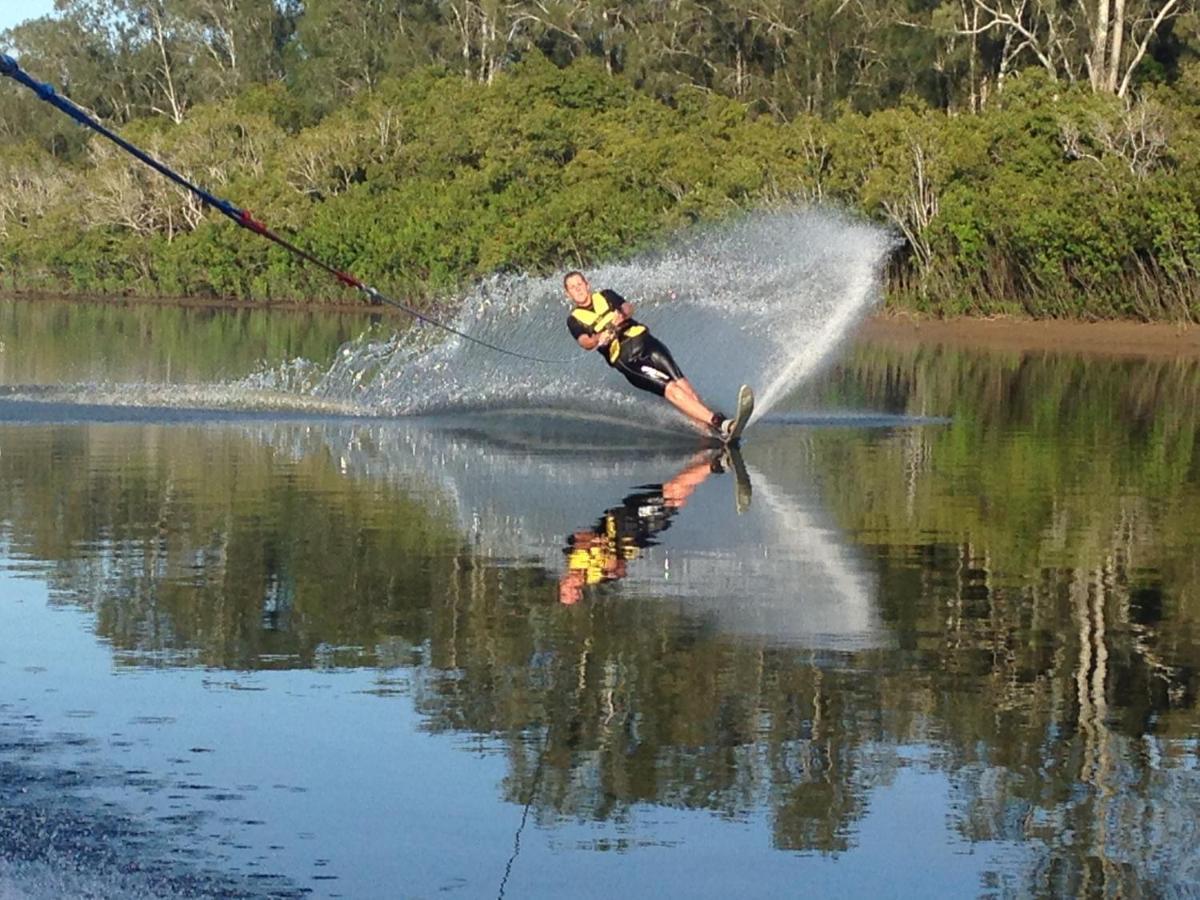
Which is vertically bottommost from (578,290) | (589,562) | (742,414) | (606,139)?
(589,562)

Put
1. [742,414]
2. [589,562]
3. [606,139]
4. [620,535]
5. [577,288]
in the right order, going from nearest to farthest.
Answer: [589,562] → [620,535] → [742,414] → [577,288] → [606,139]

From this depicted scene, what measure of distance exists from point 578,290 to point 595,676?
10.2 m

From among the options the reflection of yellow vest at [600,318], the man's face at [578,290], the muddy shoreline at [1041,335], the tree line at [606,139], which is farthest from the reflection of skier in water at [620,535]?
the tree line at [606,139]

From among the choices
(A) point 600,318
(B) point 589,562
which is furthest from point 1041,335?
(B) point 589,562

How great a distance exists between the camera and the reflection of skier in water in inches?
437

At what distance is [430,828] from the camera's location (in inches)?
263

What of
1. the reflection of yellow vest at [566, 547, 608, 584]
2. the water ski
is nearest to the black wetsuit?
the water ski

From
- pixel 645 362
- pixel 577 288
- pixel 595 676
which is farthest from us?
pixel 577 288

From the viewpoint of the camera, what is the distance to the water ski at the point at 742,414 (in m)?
17.9

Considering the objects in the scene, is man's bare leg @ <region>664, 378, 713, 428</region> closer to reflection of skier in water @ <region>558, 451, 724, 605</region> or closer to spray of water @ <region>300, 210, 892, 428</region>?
spray of water @ <region>300, 210, 892, 428</region>

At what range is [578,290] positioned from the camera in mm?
18594

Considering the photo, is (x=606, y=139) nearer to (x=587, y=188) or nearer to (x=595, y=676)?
(x=587, y=188)

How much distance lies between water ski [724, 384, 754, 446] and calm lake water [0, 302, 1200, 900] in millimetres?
812

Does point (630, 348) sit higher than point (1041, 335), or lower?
lower
